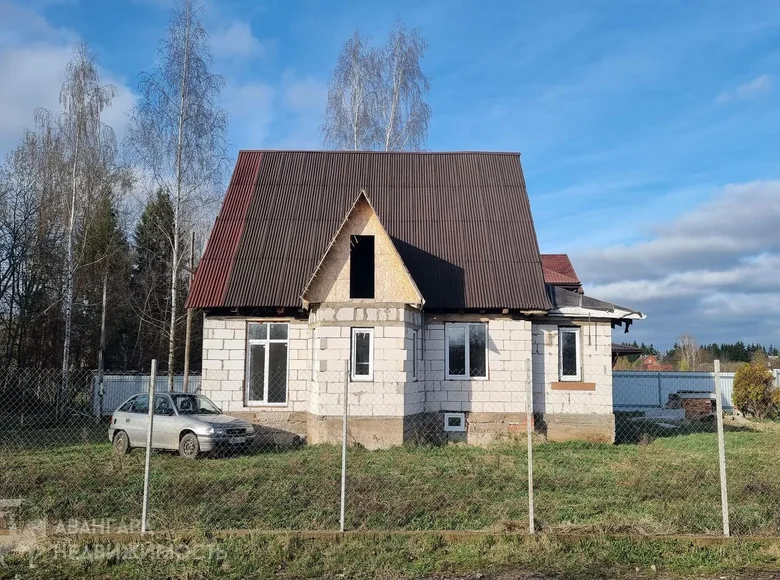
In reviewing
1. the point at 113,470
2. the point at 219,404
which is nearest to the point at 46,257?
the point at 219,404

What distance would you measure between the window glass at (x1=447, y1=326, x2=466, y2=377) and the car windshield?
6.06m

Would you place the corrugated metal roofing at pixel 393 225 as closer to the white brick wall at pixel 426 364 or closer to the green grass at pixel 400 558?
the white brick wall at pixel 426 364

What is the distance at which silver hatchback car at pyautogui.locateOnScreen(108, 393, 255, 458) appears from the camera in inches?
511

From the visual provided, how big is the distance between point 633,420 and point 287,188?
577 inches

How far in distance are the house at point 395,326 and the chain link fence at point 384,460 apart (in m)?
0.07

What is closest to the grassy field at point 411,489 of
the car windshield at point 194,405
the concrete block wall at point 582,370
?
the car windshield at point 194,405

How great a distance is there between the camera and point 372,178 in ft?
62.1

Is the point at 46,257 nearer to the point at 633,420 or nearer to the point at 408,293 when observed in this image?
the point at 408,293

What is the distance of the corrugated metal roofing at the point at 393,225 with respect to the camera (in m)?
15.9

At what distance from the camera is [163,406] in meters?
13.9

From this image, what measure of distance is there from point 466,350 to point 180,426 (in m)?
7.34

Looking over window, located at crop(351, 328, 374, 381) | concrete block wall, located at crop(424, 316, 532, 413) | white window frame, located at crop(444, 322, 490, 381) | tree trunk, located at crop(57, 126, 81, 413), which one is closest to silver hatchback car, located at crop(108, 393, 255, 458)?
window, located at crop(351, 328, 374, 381)

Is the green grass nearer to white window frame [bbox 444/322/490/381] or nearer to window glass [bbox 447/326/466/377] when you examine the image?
white window frame [bbox 444/322/490/381]

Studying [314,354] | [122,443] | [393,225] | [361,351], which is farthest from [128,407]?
[393,225]
